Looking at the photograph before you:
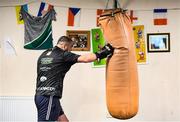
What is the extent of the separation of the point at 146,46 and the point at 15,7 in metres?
2.45

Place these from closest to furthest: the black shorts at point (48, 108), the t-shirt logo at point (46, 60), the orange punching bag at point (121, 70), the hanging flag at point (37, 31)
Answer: the orange punching bag at point (121, 70) → the black shorts at point (48, 108) → the t-shirt logo at point (46, 60) → the hanging flag at point (37, 31)

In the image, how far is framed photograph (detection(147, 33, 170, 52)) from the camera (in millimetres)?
4852

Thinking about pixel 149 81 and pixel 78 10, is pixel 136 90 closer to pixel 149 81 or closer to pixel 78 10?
pixel 149 81

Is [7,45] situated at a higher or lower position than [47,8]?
lower

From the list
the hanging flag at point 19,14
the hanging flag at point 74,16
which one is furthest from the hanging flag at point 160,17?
the hanging flag at point 19,14

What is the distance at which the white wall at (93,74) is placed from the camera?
4840mm

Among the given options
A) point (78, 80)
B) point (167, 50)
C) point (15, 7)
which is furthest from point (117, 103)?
point (15, 7)

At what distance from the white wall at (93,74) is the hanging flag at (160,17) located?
0.08 m

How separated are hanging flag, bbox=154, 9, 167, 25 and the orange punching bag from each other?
211 centimetres

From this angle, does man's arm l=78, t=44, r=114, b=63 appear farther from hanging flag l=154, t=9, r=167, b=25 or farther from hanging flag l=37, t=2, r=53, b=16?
hanging flag l=154, t=9, r=167, b=25

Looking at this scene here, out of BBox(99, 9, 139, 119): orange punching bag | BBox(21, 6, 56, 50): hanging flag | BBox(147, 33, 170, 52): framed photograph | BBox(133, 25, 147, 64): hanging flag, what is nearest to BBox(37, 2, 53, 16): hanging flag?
BBox(21, 6, 56, 50): hanging flag

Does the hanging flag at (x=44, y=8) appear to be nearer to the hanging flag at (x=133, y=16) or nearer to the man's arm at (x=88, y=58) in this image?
the hanging flag at (x=133, y=16)

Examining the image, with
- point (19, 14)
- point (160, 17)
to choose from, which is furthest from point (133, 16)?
point (19, 14)

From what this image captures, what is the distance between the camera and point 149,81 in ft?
15.9
